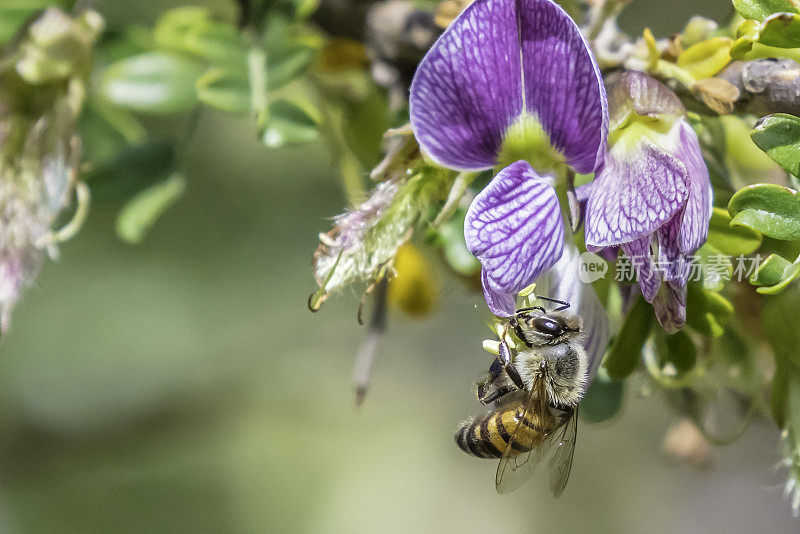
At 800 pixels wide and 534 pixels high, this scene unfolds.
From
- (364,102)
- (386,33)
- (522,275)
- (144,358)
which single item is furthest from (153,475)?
(522,275)

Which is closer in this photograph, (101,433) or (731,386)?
(731,386)

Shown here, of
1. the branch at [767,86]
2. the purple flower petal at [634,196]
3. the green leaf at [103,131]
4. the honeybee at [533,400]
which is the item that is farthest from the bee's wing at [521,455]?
the green leaf at [103,131]

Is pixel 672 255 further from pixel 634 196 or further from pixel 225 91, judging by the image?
pixel 225 91

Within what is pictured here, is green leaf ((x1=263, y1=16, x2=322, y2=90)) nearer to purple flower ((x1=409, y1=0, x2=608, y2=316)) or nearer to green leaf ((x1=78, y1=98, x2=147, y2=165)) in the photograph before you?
green leaf ((x1=78, y1=98, x2=147, y2=165))

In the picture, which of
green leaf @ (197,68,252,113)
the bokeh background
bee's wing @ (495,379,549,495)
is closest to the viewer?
bee's wing @ (495,379,549,495)

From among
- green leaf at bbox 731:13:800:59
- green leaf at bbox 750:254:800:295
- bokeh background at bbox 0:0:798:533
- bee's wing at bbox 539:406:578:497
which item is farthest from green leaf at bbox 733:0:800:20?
bokeh background at bbox 0:0:798:533

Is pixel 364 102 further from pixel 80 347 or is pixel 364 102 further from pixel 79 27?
pixel 80 347

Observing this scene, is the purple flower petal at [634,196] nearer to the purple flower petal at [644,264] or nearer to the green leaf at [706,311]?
the purple flower petal at [644,264]
